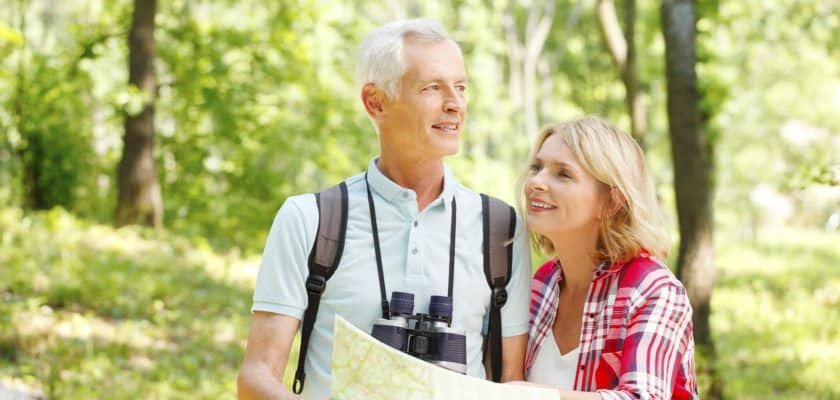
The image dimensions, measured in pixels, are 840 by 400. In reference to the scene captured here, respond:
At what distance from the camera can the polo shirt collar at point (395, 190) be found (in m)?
3.04

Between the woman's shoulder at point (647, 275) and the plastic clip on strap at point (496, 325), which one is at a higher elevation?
the woman's shoulder at point (647, 275)

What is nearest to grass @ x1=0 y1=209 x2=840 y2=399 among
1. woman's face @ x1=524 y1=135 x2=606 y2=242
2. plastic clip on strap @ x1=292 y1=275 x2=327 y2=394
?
plastic clip on strap @ x1=292 y1=275 x2=327 y2=394

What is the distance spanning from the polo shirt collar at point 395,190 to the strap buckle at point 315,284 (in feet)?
1.17

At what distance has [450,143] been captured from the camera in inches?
118

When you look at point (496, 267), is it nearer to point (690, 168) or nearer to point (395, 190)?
point (395, 190)

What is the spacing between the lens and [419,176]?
10.2 ft

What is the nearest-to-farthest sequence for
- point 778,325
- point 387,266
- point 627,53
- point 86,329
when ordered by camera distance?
point 387,266, point 86,329, point 627,53, point 778,325

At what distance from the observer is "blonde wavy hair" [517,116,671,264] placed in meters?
2.92

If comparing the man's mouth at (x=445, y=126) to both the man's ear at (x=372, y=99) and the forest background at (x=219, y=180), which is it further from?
the forest background at (x=219, y=180)

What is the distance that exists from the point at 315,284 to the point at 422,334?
0.33 m

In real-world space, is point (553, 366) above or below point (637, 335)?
below

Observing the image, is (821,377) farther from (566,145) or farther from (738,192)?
(738,192)

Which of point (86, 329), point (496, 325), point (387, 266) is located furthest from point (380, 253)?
point (86, 329)

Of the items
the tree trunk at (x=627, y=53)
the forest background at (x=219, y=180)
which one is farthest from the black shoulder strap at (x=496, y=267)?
the tree trunk at (x=627, y=53)
